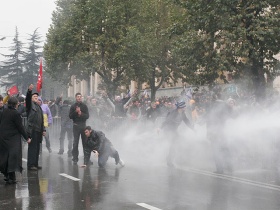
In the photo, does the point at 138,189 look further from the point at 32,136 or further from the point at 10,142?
the point at 32,136

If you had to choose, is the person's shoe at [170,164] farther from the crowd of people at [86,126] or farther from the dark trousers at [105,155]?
the dark trousers at [105,155]

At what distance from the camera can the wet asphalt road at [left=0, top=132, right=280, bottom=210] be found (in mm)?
9883

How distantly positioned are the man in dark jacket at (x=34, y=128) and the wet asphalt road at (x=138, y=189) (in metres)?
0.33

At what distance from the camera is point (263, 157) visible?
50.6ft

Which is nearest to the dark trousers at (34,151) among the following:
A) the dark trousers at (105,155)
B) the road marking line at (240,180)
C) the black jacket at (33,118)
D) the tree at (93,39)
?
the black jacket at (33,118)

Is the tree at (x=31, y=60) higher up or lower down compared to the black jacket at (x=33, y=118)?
higher up

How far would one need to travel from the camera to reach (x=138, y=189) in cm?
1158

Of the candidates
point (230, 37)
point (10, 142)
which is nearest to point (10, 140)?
point (10, 142)

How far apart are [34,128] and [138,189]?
4789 millimetres

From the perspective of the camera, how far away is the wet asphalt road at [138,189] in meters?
9.88

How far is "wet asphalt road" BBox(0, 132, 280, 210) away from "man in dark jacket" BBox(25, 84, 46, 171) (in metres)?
0.33

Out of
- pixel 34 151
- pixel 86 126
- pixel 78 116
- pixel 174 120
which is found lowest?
pixel 34 151

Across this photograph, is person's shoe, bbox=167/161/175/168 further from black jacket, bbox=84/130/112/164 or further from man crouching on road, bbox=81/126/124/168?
black jacket, bbox=84/130/112/164

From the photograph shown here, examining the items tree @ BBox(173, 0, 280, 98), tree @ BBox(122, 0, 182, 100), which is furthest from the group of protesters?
tree @ BBox(122, 0, 182, 100)
